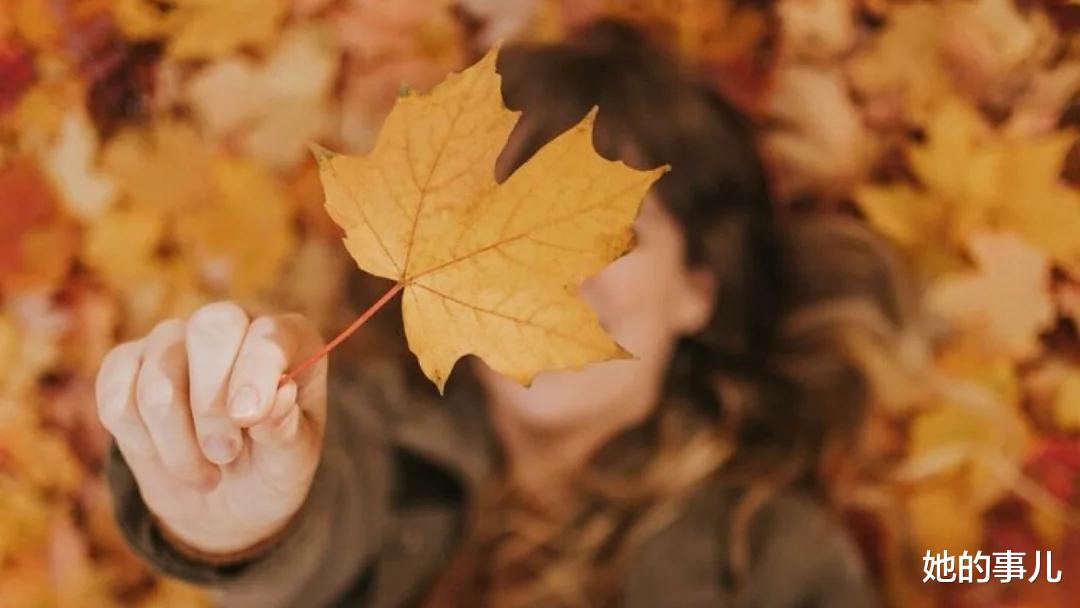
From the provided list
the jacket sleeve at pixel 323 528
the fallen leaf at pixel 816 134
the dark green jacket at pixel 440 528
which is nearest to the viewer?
the jacket sleeve at pixel 323 528

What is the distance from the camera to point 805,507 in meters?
0.99

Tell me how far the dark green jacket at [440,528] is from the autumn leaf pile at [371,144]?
5.0 inches

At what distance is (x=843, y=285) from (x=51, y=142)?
2.61ft

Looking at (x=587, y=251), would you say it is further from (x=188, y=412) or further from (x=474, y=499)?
(x=474, y=499)

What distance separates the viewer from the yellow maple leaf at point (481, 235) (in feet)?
1.61

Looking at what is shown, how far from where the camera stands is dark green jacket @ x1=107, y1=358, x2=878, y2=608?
91 centimetres

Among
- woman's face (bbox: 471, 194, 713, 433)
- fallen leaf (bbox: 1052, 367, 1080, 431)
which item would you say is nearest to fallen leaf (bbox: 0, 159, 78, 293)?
woman's face (bbox: 471, 194, 713, 433)

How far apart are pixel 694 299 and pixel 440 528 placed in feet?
1.12

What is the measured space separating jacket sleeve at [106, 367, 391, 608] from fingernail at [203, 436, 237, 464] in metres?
0.15

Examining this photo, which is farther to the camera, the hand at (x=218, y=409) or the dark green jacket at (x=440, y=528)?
the dark green jacket at (x=440, y=528)

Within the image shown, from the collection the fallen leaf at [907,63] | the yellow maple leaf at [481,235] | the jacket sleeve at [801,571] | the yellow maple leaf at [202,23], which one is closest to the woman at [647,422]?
the jacket sleeve at [801,571]

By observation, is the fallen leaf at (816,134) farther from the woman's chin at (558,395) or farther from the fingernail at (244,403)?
the fingernail at (244,403)

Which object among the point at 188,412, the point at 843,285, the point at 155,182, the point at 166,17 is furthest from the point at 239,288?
the point at 843,285

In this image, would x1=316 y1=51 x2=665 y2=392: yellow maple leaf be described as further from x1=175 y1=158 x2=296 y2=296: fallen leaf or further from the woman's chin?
x1=175 y1=158 x2=296 y2=296: fallen leaf
